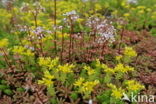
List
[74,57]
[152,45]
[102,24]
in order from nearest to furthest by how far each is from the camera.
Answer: [102,24] < [74,57] < [152,45]

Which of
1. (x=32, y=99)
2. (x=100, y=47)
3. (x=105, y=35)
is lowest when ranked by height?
(x=32, y=99)

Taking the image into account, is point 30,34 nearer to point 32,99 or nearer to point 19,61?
point 19,61

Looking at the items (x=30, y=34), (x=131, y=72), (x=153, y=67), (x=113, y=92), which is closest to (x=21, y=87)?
(x=30, y=34)

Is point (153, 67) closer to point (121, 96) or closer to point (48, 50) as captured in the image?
point (121, 96)

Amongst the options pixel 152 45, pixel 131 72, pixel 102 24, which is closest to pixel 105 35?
pixel 102 24

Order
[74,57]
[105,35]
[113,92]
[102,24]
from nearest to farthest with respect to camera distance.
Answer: [113,92] → [105,35] → [102,24] → [74,57]

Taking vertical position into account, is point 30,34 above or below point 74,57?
above

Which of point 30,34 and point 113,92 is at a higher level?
point 30,34

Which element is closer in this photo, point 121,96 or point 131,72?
point 121,96

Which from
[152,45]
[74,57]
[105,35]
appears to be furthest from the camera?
[152,45]
